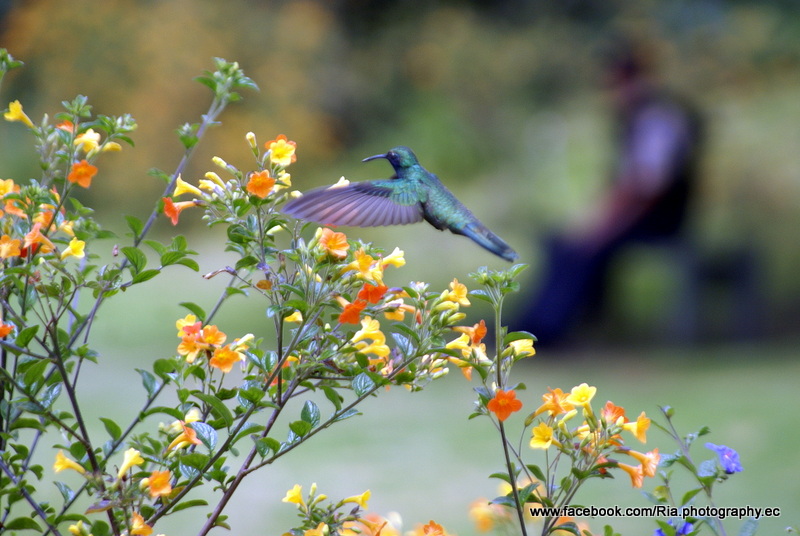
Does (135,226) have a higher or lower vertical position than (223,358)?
higher

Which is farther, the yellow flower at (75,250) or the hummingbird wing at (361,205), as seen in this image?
the hummingbird wing at (361,205)

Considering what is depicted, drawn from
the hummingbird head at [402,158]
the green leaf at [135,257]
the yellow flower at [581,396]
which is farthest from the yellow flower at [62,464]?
the hummingbird head at [402,158]

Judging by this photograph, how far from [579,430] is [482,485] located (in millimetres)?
2683

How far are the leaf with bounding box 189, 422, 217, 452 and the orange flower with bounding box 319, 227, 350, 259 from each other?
0.26 meters

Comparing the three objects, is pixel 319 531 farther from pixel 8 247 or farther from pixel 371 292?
pixel 8 247

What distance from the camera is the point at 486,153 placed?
24.7 ft

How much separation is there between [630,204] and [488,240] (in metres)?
3.97

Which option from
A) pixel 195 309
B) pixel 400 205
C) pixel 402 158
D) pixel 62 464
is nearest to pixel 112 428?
pixel 62 464

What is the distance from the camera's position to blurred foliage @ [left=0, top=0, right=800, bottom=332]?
590 cm

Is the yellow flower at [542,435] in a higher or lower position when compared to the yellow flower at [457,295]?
lower

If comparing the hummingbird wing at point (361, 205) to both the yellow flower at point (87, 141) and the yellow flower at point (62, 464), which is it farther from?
the yellow flower at point (62, 464)

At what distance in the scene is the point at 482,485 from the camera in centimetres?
365

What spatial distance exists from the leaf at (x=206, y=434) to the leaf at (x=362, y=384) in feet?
0.57

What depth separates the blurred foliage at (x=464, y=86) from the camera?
5898 mm
